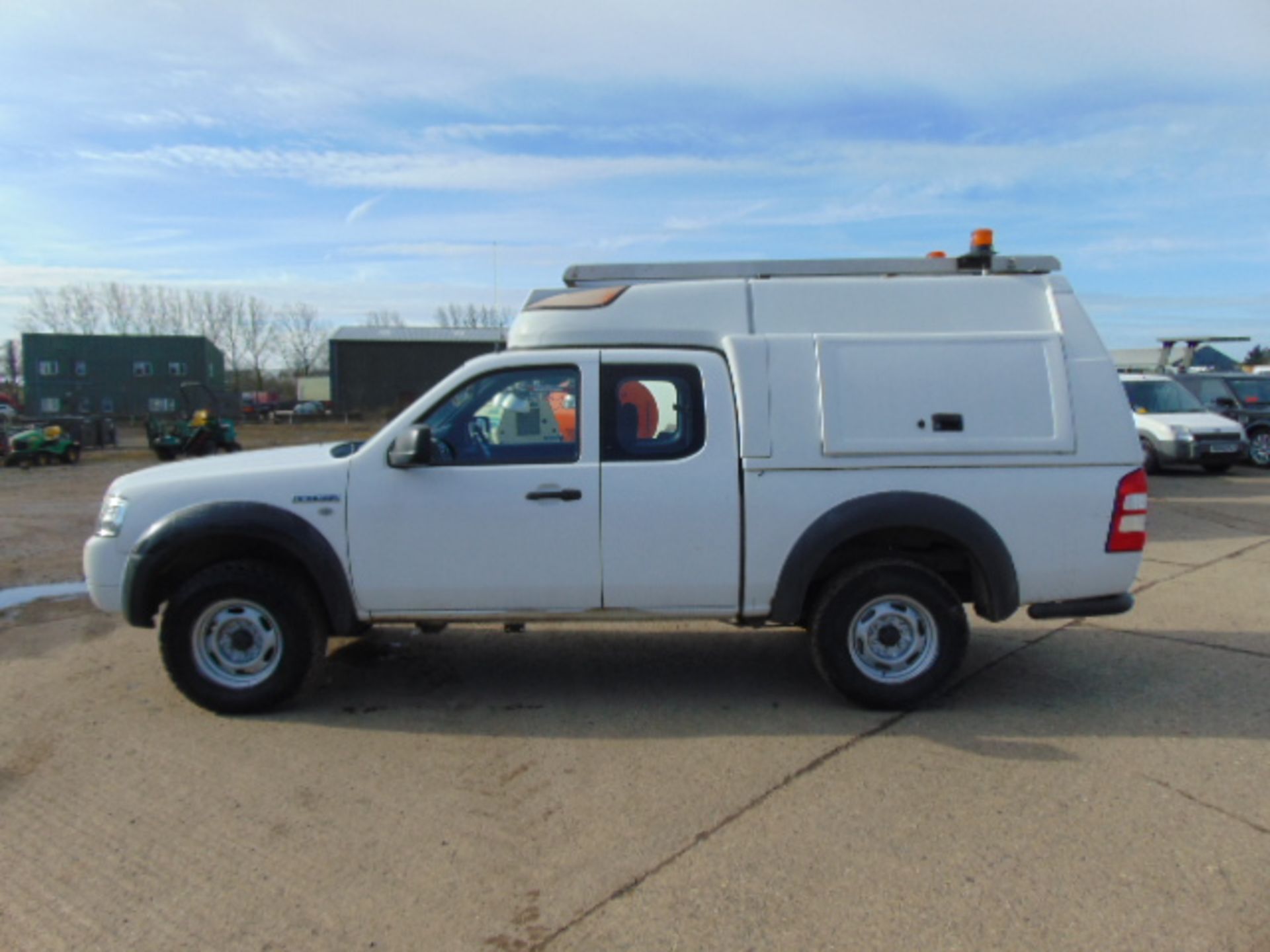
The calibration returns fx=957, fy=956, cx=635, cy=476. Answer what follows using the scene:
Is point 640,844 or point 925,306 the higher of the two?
point 925,306

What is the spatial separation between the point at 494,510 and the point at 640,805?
5.35 feet

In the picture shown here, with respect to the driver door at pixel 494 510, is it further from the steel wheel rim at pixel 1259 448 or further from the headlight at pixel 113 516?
the steel wheel rim at pixel 1259 448

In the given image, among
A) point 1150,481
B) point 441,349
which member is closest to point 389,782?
point 1150,481

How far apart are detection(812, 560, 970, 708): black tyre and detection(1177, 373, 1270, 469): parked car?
1680cm

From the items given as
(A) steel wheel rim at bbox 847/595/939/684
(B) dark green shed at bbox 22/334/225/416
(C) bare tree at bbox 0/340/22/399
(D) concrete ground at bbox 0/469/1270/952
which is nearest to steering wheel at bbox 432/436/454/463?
(D) concrete ground at bbox 0/469/1270/952

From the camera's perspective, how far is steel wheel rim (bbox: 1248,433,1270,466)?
18.8 metres

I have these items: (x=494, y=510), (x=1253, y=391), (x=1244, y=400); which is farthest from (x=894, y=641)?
(x=1253, y=391)

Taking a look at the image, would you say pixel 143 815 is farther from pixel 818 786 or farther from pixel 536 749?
pixel 818 786

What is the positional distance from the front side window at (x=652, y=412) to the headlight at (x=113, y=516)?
2.50 m

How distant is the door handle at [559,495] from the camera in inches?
188

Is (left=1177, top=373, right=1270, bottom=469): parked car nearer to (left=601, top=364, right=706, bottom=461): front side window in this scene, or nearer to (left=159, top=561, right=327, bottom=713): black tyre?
(left=601, top=364, right=706, bottom=461): front side window

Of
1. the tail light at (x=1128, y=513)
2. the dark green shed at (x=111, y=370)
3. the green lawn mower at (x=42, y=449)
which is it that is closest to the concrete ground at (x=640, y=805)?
the tail light at (x=1128, y=513)

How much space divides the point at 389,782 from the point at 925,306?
358 centimetres

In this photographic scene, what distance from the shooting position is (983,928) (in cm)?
303
